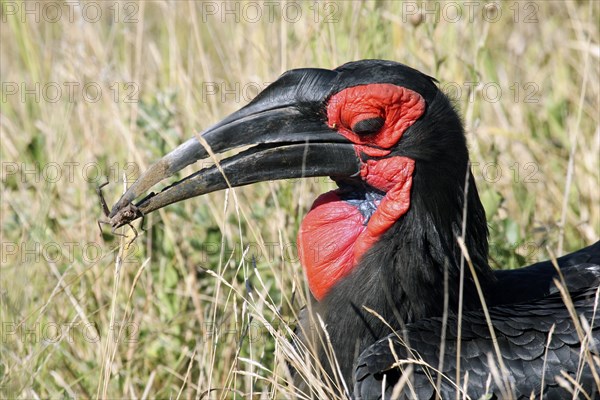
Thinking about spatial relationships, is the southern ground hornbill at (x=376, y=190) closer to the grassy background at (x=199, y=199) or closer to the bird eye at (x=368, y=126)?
the bird eye at (x=368, y=126)

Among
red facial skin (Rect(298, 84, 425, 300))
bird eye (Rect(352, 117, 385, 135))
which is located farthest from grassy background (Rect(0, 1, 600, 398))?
bird eye (Rect(352, 117, 385, 135))

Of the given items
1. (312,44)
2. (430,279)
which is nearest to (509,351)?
(430,279)

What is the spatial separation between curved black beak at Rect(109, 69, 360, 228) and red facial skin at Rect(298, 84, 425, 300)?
67mm

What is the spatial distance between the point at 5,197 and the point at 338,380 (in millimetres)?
2094

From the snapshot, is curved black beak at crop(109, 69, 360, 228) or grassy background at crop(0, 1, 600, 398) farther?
grassy background at crop(0, 1, 600, 398)

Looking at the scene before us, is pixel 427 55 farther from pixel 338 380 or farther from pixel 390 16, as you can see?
pixel 338 380

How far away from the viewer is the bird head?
10.7 feet

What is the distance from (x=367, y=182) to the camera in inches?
134

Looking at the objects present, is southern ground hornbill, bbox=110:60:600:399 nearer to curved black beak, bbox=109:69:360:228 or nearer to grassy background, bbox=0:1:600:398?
curved black beak, bbox=109:69:360:228

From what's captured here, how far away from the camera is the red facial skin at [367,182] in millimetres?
3264

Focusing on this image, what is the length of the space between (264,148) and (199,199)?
1.52 metres

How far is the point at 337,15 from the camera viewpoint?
493 cm

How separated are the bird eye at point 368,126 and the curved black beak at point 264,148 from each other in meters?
0.08

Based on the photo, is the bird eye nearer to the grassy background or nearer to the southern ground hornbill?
the southern ground hornbill
